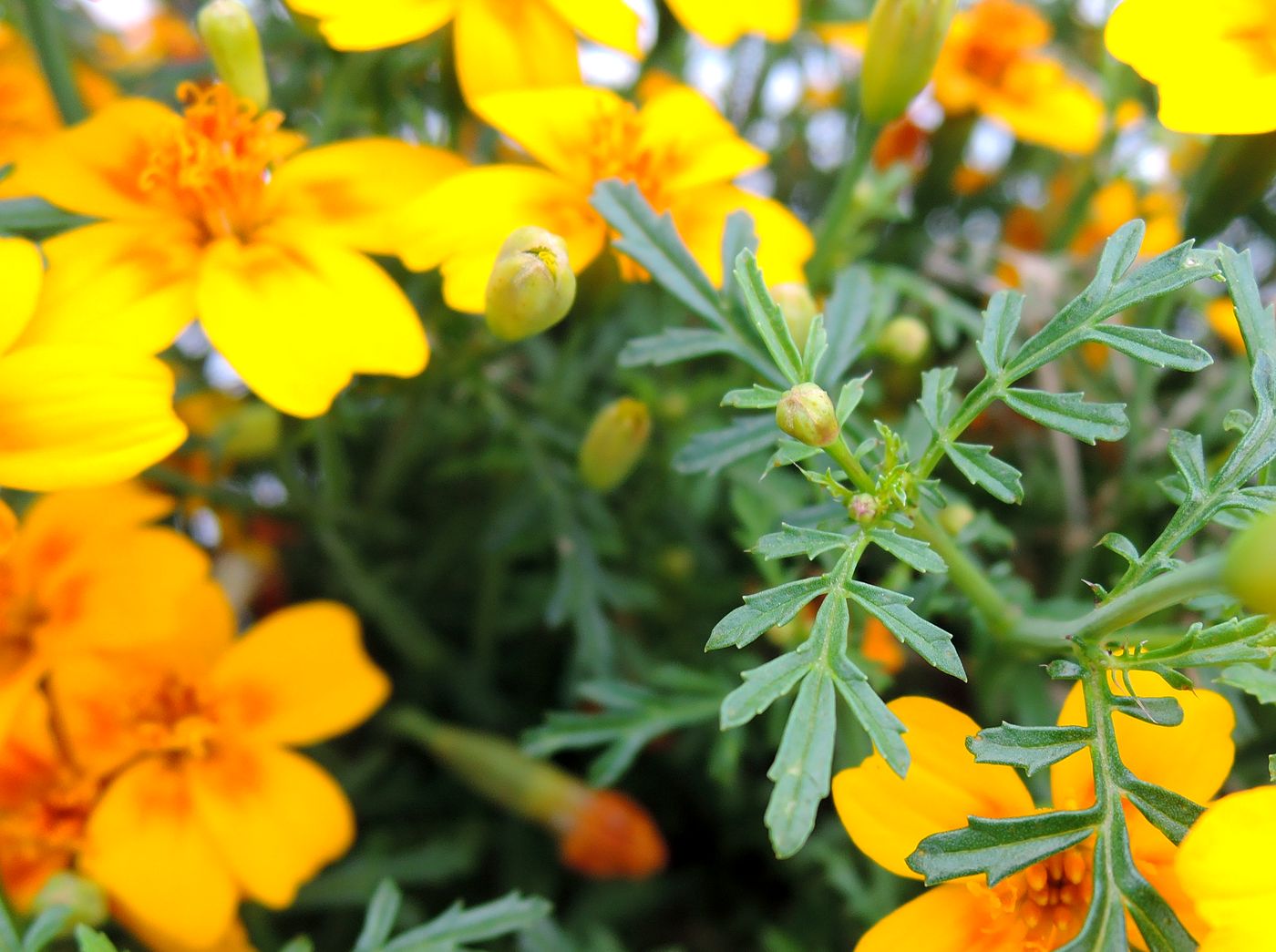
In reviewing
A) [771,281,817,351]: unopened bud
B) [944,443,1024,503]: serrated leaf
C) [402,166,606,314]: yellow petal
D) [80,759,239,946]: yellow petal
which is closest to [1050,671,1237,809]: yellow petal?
[944,443,1024,503]: serrated leaf

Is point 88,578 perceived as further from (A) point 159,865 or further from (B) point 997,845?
(B) point 997,845

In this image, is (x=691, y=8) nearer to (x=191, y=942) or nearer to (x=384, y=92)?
(x=384, y=92)

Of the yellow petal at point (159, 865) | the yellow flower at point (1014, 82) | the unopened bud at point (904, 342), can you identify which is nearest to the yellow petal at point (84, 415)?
the yellow petal at point (159, 865)

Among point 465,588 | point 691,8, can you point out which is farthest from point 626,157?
point 465,588

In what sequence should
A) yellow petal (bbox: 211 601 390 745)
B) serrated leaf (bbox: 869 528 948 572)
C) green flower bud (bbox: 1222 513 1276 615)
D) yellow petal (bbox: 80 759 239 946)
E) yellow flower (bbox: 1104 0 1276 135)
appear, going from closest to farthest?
green flower bud (bbox: 1222 513 1276 615) < serrated leaf (bbox: 869 528 948 572) < yellow flower (bbox: 1104 0 1276 135) < yellow petal (bbox: 80 759 239 946) < yellow petal (bbox: 211 601 390 745)

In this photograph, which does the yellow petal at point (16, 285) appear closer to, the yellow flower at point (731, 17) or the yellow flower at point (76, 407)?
the yellow flower at point (76, 407)

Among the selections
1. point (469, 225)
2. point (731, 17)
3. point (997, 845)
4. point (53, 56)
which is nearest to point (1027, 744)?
point (997, 845)

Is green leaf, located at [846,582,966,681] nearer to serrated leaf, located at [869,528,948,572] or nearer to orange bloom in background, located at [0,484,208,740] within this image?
serrated leaf, located at [869,528,948,572]
